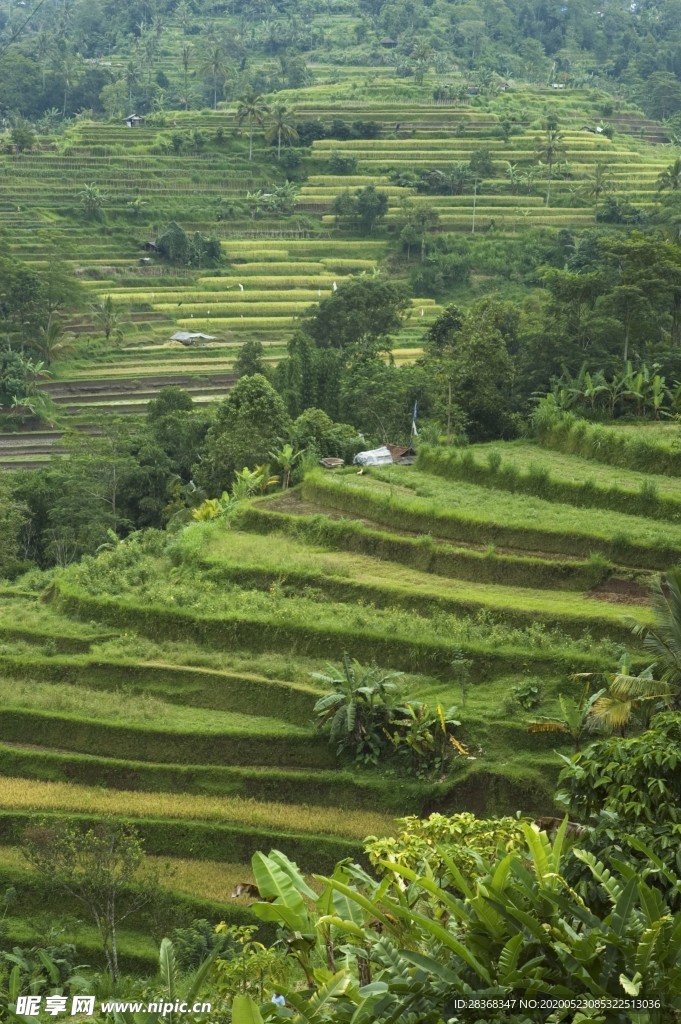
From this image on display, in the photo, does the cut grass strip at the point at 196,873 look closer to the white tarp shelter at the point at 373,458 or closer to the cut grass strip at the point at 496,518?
the cut grass strip at the point at 496,518

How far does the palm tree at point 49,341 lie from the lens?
1861 inches

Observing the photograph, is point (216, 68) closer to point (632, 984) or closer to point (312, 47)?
point (312, 47)

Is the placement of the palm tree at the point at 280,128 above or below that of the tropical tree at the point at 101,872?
above

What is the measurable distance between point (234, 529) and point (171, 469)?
9.72 m

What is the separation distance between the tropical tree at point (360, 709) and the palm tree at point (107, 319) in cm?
3327

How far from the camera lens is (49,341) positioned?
4747 centimetres

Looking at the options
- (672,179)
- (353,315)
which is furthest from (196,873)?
(672,179)

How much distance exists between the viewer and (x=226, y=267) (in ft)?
185

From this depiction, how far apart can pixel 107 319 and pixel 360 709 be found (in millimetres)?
34096

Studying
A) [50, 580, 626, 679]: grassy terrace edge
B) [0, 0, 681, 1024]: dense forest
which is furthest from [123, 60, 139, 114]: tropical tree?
[50, 580, 626, 679]: grassy terrace edge

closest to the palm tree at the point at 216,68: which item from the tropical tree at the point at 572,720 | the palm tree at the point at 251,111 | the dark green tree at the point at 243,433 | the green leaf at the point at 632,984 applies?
the palm tree at the point at 251,111

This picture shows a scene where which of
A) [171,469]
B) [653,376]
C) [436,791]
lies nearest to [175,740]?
[436,791]

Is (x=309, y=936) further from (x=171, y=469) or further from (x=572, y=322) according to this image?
(x=171, y=469)

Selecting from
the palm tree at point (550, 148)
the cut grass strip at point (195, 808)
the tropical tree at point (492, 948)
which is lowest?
the cut grass strip at point (195, 808)
